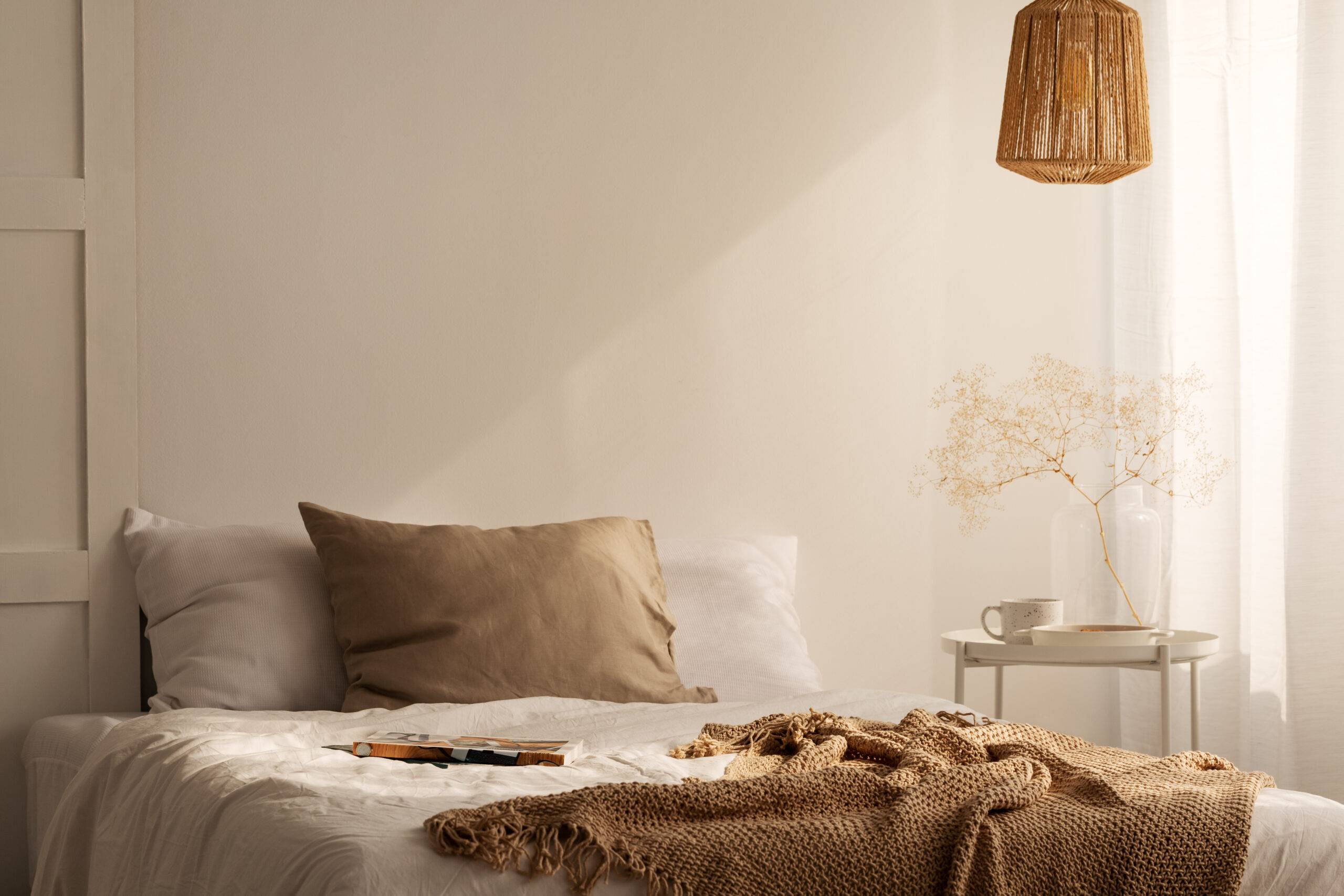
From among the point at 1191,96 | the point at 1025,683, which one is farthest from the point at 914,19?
the point at 1025,683

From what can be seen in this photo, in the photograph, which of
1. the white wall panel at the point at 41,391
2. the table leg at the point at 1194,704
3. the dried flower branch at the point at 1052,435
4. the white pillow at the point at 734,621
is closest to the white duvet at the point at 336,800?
the white pillow at the point at 734,621

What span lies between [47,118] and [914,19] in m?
1.98

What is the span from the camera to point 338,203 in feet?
9.56

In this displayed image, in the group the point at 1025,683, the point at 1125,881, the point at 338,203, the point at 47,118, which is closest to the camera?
the point at 1125,881

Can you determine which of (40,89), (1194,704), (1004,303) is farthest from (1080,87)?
(40,89)

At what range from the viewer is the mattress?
2.36 metres

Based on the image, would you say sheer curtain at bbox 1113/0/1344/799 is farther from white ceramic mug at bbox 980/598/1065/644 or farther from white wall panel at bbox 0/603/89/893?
white wall panel at bbox 0/603/89/893

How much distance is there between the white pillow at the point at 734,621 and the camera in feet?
9.16

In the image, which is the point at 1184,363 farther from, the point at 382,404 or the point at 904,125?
the point at 382,404

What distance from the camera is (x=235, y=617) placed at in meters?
2.54

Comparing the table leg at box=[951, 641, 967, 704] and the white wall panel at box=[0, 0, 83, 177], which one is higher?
the white wall panel at box=[0, 0, 83, 177]

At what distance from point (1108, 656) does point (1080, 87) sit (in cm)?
113

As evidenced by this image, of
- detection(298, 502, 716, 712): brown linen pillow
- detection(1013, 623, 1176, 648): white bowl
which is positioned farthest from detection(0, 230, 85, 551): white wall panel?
detection(1013, 623, 1176, 648): white bowl

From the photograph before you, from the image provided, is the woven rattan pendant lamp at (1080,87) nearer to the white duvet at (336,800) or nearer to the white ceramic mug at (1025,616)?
the white ceramic mug at (1025,616)
